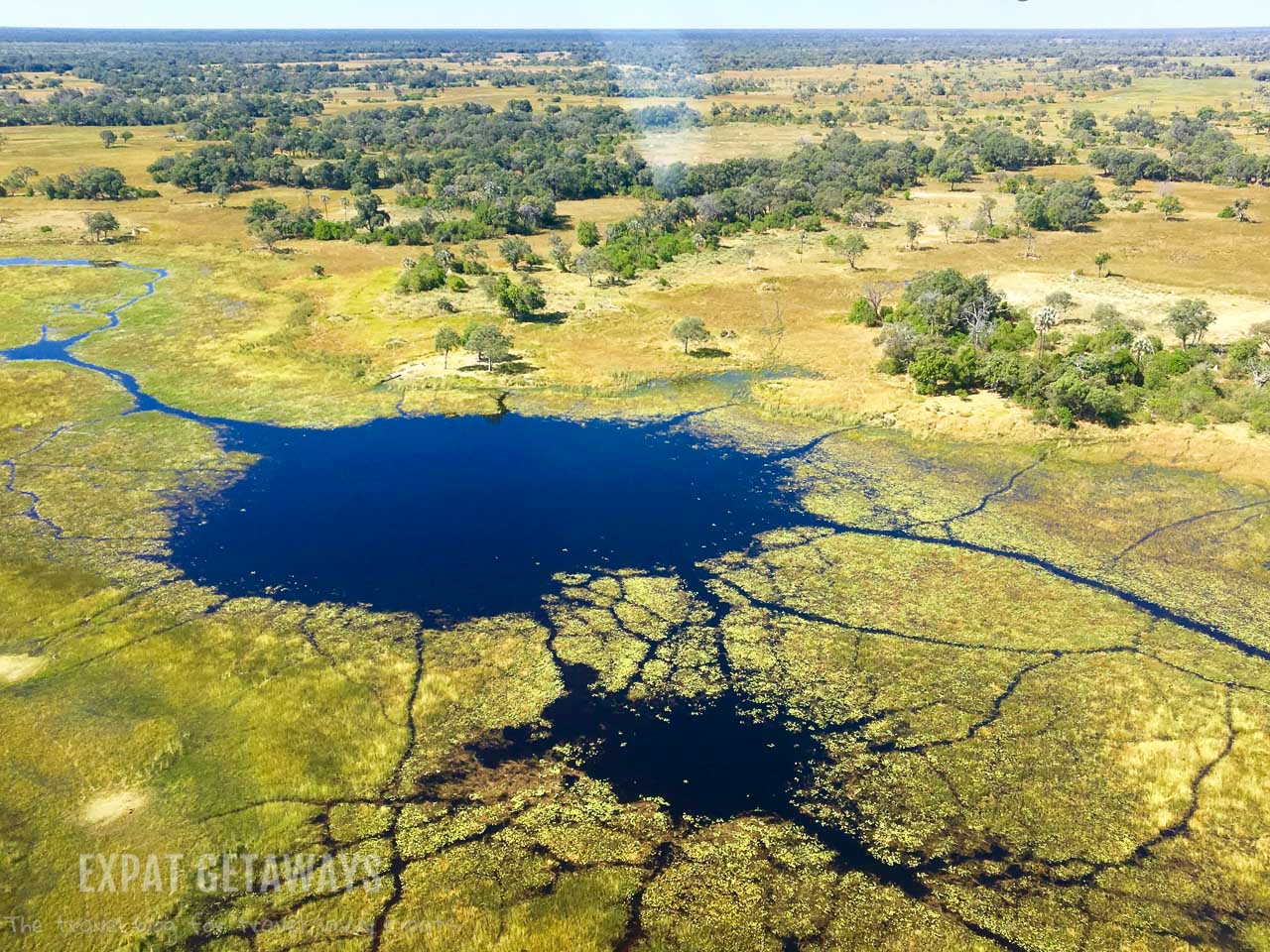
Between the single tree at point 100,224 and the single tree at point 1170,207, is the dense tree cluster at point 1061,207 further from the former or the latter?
the single tree at point 100,224

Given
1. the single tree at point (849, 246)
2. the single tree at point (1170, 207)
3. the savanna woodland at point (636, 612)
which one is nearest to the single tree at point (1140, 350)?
the savanna woodland at point (636, 612)

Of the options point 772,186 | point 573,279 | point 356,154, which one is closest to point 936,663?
point 573,279

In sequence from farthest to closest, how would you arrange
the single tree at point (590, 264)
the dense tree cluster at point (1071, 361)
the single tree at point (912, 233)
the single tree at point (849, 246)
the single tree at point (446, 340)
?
the single tree at point (912, 233) < the single tree at point (849, 246) < the single tree at point (590, 264) < the single tree at point (446, 340) < the dense tree cluster at point (1071, 361)

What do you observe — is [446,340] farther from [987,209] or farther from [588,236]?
[987,209]

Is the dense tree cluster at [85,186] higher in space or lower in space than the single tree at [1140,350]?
higher

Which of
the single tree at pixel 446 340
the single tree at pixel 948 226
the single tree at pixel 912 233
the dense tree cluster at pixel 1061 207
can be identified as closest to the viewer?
the single tree at pixel 446 340

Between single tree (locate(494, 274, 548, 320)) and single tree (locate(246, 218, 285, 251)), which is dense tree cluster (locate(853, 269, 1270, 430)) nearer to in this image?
single tree (locate(494, 274, 548, 320))

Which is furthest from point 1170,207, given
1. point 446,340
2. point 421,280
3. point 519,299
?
point 446,340

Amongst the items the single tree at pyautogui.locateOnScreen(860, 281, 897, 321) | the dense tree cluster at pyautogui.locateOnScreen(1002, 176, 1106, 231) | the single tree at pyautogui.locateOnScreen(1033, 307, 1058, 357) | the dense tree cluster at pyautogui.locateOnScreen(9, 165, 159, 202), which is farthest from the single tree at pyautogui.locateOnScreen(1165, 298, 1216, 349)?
the dense tree cluster at pyautogui.locateOnScreen(9, 165, 159, 202)
